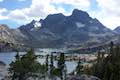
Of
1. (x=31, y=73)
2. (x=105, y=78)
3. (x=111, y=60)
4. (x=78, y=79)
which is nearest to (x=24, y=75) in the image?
(x=31, y=73)

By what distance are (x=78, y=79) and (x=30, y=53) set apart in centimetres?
2471

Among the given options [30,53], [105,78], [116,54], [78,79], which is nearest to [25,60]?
[30,53]

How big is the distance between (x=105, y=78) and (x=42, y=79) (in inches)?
1831

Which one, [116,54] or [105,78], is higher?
[116,54]

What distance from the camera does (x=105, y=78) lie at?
16200 centimetres

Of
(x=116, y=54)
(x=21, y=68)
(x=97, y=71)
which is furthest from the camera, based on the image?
(x=97, y=71)

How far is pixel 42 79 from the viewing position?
196m

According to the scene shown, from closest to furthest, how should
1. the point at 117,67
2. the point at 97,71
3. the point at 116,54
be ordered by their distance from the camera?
the point at 117,67
the point at 116,54
the point at 97,71

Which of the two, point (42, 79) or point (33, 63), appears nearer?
point (33, 63)

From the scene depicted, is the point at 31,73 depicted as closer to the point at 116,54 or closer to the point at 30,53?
the point at 30,53

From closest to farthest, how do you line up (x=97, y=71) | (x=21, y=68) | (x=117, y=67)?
(x=21, y=68) → (x=117, y=67) → (x=97, y=71)

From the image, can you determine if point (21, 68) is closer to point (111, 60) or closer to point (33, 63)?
point (33, 63)

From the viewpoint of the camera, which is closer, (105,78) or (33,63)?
(33,63)

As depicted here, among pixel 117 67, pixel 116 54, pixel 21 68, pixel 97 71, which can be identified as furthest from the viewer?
pixel 97 71
